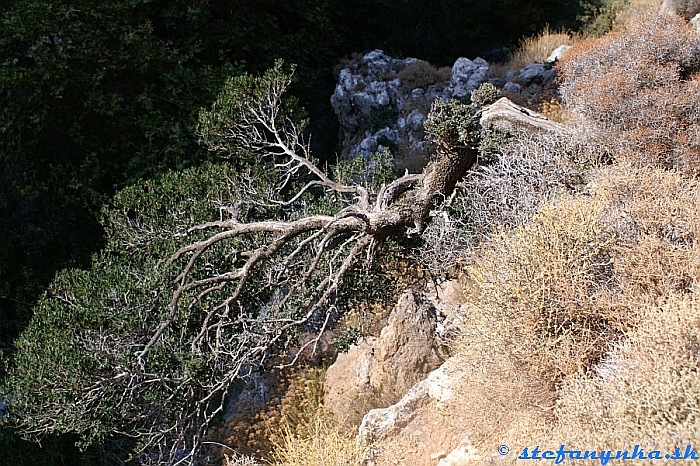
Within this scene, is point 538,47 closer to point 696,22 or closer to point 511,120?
point 696,22

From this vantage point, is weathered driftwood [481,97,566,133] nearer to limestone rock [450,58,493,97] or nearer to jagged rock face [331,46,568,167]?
jagged rock face [331,46,568,167]

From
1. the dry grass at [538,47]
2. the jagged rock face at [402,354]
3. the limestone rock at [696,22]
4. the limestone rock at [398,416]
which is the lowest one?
the jagged rock face at [402,354]

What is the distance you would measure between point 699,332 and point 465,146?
2.56 meters

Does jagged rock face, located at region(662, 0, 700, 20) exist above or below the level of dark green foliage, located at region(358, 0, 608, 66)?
below

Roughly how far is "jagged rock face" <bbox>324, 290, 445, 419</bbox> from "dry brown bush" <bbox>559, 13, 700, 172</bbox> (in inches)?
84.3

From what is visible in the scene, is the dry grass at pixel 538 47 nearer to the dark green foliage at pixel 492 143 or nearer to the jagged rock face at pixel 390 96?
the jagged rock face at pixel 390 96

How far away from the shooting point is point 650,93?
4.88 meters

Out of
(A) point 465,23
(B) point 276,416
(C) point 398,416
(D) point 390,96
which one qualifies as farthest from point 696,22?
(B) point 276,416

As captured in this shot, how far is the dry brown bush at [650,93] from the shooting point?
182 inches

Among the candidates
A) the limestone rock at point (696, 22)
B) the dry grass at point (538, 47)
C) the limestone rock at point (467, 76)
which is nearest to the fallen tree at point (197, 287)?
the limestone rock at point (467, 76)

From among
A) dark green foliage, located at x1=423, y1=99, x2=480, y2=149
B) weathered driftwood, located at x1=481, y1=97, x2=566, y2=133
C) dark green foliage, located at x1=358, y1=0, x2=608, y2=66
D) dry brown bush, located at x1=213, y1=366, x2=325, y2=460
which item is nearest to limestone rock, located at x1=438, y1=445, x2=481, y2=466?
dry brown bush, located at x1=213, y1=366, x2=325, y2=460

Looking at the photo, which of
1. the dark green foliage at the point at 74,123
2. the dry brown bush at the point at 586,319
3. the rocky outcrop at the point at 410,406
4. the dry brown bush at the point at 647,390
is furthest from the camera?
the dark green foliage at the point at 74,123

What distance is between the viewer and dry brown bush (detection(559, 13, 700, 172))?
463cm

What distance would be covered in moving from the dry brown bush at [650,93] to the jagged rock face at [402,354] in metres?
2.14
